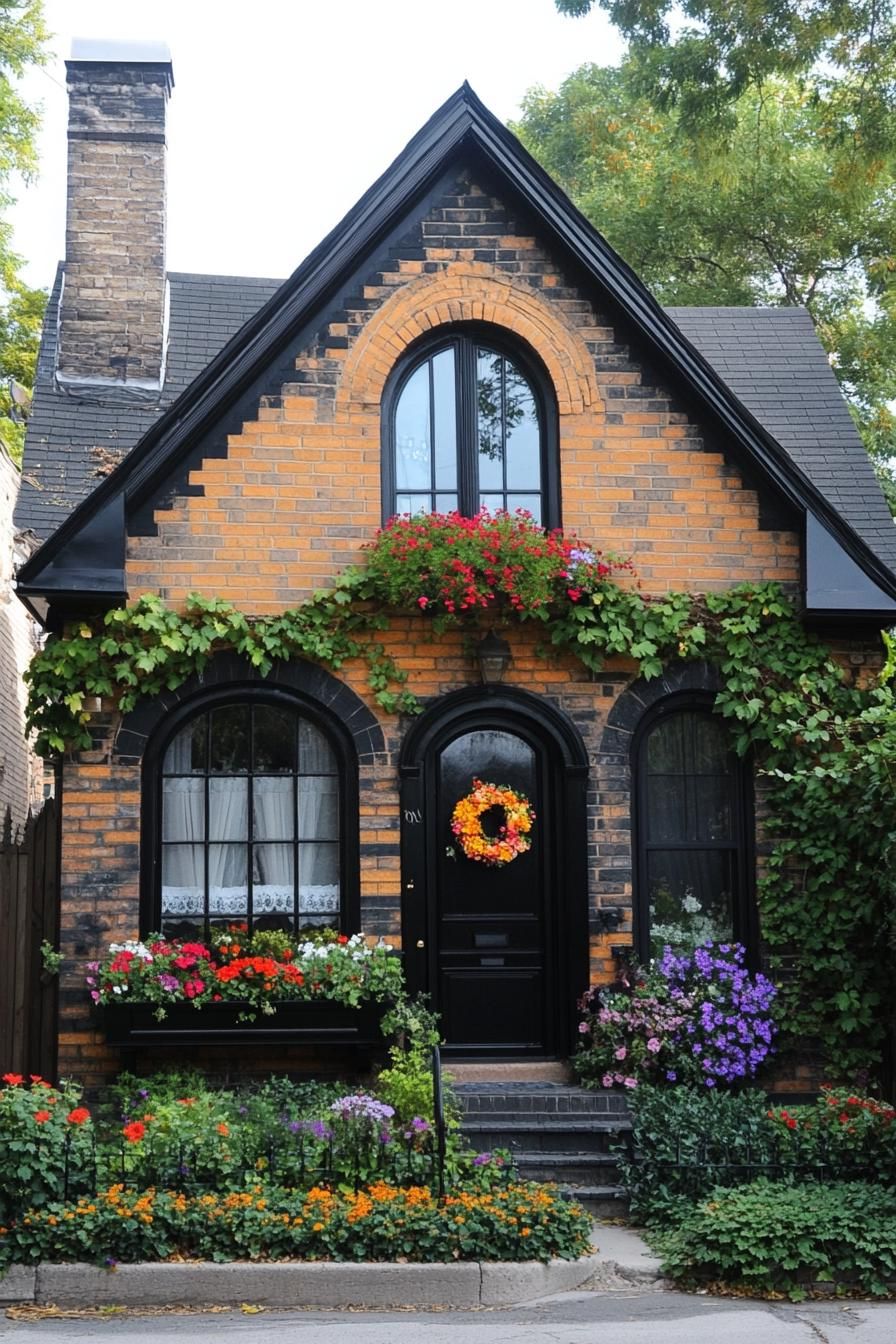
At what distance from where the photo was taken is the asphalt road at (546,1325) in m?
6.95

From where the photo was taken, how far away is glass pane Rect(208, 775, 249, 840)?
10.6 m

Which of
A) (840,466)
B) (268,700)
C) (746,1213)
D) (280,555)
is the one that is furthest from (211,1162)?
(840,466)

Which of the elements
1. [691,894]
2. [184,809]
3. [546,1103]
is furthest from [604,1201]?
[184,809]

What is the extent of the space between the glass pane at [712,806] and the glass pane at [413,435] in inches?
113

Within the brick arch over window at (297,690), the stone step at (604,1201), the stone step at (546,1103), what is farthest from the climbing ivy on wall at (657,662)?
the stone step at (604,1201)

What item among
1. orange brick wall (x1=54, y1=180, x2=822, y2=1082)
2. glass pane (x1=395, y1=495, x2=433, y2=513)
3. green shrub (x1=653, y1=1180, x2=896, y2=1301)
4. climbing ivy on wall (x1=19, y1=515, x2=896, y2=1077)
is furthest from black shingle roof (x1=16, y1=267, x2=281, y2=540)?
green shrub (x1=653, y1=1180, x2=896, y2=1301)

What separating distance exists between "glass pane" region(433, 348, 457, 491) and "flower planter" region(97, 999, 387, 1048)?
372cm

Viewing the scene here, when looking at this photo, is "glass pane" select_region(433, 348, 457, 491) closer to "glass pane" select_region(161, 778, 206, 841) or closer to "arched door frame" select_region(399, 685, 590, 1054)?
"arched door frame" select_region(399, 685, 590, 1054)

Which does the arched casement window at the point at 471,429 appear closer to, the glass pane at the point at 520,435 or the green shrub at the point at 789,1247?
the glass pane at the point at 520,435

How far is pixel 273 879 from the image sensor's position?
1063 centimetres

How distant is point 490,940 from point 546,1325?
144 inches

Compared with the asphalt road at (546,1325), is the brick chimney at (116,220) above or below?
above

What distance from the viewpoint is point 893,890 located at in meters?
9.62

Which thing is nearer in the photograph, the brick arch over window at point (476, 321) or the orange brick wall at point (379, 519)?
the orange brick wall at point (379, 519)
